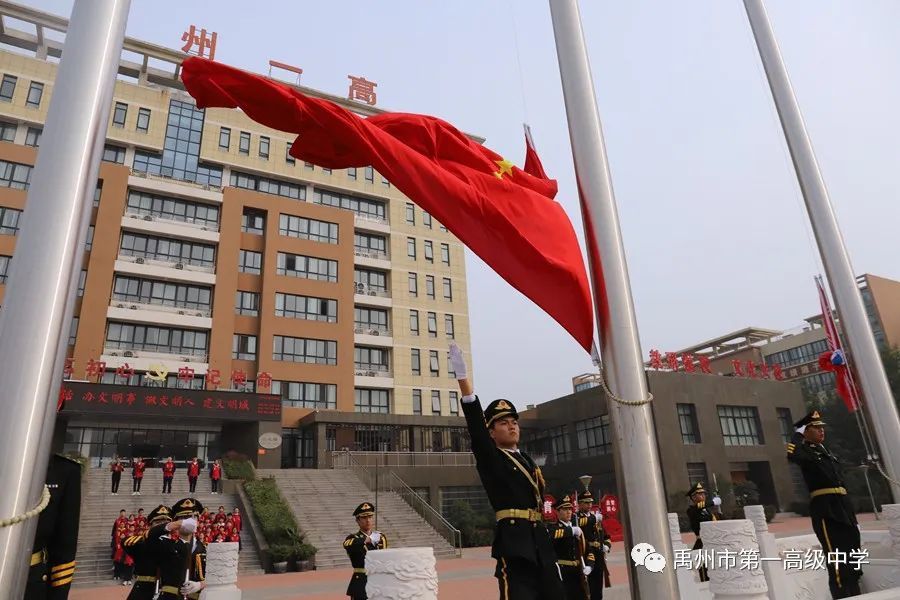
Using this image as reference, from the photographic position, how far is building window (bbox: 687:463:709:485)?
1044 inches

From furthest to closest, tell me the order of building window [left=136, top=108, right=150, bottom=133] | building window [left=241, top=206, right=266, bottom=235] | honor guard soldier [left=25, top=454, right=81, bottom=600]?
building window [left=241, top=206, right=266, bottom=235]
building window [left=136, top=108, right=150, bottom=133]
honor guard soldier [left=25, top=454, right=81, bottom=600]

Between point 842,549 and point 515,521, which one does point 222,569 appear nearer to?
point 515,521

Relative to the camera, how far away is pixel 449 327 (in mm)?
35250

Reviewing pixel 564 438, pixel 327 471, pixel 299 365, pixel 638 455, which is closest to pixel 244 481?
pixel 327 471

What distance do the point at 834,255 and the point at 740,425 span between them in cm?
2583

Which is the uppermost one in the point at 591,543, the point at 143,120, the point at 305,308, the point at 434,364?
the point at 143,120

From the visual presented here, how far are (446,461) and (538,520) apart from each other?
2430 centimetres

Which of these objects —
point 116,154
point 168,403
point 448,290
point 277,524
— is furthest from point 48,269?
point 448,290

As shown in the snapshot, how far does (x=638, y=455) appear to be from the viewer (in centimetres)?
327

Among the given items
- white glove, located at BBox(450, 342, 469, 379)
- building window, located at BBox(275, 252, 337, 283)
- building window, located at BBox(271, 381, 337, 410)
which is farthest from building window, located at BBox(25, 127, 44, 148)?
white glove, located at BBox(450, 342, 469, 379)

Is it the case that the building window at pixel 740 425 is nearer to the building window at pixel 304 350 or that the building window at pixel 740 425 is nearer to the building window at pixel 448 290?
the building window at pixel 448 290

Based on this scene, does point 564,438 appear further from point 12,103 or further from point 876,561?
point 12,103

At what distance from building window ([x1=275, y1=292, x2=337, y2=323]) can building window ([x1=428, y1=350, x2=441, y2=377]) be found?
19.1 feet

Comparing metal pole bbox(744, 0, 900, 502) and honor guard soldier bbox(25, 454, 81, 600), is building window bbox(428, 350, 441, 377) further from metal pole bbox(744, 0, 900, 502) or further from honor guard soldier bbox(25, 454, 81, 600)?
honor guard soldier bbox(25, 454, 81, 600)
